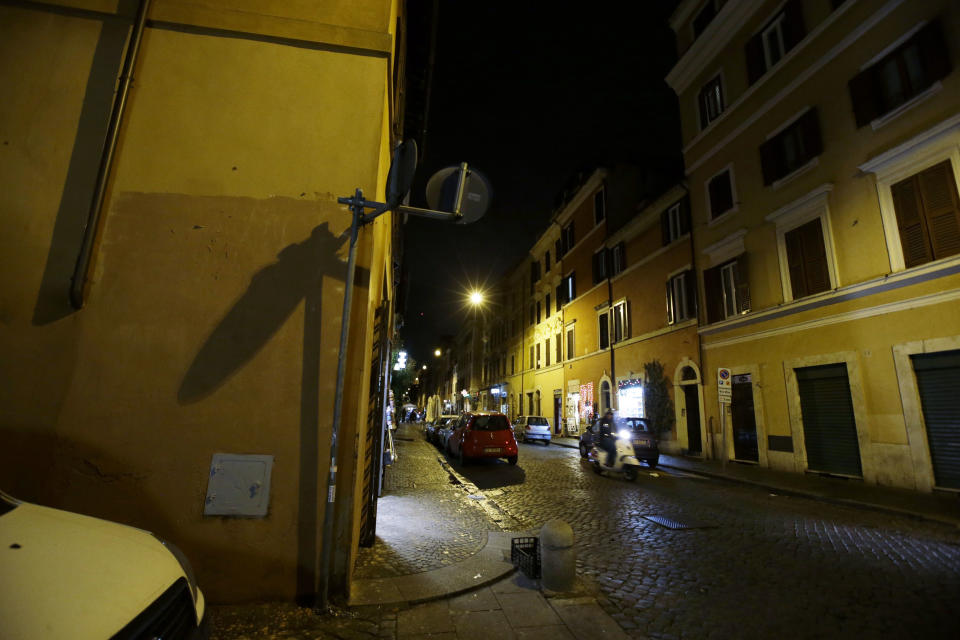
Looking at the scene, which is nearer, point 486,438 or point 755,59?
point 486,438

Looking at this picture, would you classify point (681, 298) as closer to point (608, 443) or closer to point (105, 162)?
point (608, 443)

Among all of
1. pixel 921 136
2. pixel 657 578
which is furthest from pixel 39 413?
pixel 921 136

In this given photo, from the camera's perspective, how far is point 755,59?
1438cm

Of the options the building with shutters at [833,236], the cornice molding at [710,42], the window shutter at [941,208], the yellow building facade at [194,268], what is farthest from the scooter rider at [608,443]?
the cornice molding at [710,42]

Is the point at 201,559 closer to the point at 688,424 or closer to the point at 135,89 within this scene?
the point at 135,89

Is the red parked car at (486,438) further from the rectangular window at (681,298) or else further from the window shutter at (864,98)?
the window shutter at (864,98)

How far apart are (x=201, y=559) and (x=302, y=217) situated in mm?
3206

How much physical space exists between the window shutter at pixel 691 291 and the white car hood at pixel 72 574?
17.1 metres

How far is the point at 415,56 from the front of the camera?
9.52 meters

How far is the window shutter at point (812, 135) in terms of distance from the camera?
39.3 feet

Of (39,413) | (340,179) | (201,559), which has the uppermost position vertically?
(340,179)

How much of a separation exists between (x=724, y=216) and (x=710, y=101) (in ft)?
15.9

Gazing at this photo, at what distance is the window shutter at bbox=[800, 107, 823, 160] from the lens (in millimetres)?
11992

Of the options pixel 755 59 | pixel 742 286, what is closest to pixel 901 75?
pixel 755 59
